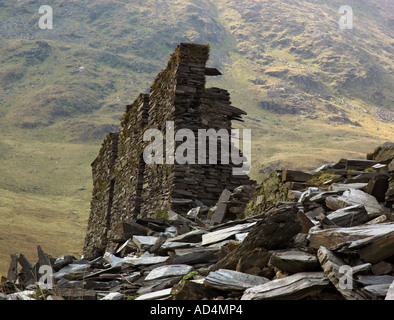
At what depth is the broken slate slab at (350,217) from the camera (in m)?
4.99

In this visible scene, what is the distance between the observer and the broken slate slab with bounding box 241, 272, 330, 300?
12.1 feet

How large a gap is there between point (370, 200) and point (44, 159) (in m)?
93.0

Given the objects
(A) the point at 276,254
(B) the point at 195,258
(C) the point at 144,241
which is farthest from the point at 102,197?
(A) the point at 276,254

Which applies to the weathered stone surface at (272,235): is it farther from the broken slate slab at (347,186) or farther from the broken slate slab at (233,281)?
the broken slate slab at (347,186)

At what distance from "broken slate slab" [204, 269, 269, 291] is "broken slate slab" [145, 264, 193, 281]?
0.94 metres

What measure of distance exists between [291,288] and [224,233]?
2395 millimetres

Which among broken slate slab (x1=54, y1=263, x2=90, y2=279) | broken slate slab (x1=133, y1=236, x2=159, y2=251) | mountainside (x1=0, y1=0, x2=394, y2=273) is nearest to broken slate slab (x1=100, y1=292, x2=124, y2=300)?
broken slate slab (x1=54, y1=263, x2=90, y2=279)

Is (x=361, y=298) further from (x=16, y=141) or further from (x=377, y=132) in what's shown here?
(x=377, y=132)

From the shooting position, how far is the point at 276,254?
4.20 m

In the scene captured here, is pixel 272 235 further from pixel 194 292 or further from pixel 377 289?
pixel 377 289

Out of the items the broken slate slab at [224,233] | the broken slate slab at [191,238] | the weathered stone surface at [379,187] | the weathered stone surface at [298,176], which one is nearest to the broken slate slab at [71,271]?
the broken slate slab at [191,238]

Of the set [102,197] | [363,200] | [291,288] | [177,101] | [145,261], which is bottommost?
[102,197]

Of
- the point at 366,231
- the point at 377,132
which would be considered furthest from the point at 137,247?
the point at 377,132

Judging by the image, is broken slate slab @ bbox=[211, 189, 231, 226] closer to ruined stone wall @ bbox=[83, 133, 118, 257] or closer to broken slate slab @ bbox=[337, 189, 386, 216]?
broken slate slab @ bbox=[337, 189, 386, 216]
